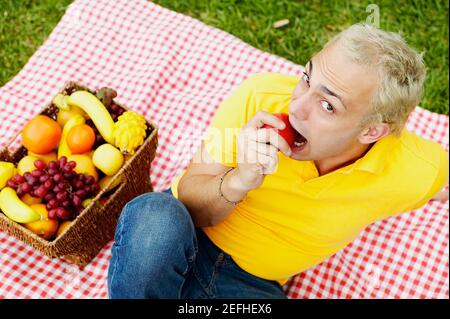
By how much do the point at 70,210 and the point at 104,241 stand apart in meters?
0.38

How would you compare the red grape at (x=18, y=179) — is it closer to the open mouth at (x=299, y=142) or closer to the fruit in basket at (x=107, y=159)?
the fruit in basket at (x=107, y=159)

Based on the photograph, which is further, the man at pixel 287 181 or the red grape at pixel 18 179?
the red grape at pixel 18 179

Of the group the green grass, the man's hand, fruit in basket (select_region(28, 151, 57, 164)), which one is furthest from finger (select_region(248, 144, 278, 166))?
the green grass

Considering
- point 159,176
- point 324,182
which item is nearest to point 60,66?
point 159,176

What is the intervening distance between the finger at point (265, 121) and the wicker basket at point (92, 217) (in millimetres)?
657

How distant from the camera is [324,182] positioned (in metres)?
1.82

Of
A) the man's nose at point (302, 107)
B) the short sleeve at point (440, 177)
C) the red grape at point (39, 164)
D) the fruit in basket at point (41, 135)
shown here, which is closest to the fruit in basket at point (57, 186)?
the red grape at point (39, 164)

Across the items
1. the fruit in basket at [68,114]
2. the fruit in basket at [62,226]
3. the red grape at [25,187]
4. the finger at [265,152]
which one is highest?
the finger at [265,152]

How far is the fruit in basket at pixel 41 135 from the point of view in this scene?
2092 millimetres

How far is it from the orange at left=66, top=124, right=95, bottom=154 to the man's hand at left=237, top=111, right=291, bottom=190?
75 cm

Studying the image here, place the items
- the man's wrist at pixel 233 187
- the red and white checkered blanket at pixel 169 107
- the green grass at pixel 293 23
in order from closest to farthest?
the man's wrist at pixel 233 187 < the red and white checkered blanket at pixel 169 107 < the green grass at pixel 293 23

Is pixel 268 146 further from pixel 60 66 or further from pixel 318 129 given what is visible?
pixel 60 66

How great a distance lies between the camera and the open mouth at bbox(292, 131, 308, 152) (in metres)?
1.68

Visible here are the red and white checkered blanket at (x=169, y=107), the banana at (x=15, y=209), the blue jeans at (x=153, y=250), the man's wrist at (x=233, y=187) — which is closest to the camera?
the man's wrist at (x=233, y=187)
